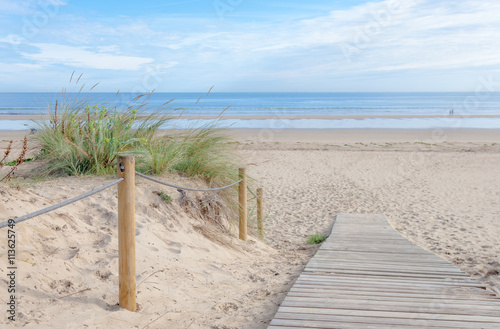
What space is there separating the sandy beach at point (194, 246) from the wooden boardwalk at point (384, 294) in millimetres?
310

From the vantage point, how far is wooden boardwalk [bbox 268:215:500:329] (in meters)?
2.74

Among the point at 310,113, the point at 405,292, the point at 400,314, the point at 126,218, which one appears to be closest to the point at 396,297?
the point at 405,292

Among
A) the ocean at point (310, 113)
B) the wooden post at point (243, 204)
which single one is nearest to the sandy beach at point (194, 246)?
the wooden post at point (243, 204)

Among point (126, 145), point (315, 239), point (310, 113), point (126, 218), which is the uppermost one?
point (310, 113)

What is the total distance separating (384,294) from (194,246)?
2.05 metres

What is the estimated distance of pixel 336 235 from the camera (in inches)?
231

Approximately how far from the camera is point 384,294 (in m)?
3.28

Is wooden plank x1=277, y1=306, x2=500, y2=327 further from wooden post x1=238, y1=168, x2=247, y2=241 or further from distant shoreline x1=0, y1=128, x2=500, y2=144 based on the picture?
distant shoreline x1=0, y1=128, x2=500, y2=144

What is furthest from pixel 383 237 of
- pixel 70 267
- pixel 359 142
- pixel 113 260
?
pixel 359 142

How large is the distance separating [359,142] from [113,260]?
55.0 feet

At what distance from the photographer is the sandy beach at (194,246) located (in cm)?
293

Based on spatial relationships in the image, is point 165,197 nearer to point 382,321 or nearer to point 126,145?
point 126,145

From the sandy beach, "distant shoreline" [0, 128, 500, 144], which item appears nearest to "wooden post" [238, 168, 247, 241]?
the sandy beach

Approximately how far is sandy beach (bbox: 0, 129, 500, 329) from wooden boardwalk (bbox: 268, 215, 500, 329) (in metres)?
0.31
